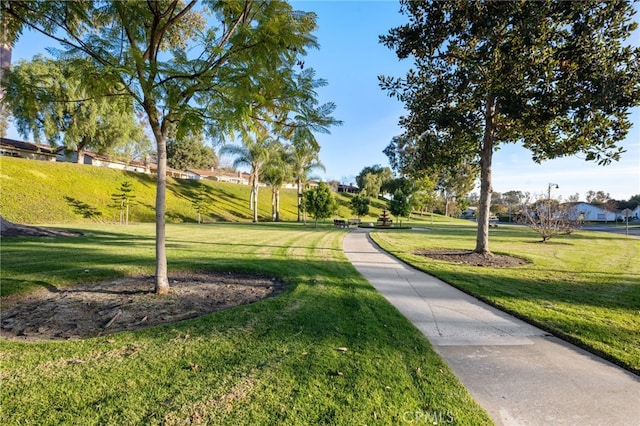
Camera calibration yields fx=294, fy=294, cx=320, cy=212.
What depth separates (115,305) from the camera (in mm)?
4652

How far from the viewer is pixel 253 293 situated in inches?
217

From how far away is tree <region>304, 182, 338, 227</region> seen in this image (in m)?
26.2

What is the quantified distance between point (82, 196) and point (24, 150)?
1620 cm

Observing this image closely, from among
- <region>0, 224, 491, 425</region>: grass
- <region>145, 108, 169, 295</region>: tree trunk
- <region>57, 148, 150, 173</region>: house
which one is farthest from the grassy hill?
<region>0, 224, 491, 425</region>: grass

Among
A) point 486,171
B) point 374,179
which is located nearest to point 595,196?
point 374,179

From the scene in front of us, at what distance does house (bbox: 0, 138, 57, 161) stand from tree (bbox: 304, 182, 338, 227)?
3012 cm

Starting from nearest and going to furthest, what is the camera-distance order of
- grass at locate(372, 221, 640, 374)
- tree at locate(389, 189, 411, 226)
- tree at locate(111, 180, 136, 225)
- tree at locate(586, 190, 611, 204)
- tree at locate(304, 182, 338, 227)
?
grass at locate(372, 221, 640, 374), tree at locate(111, 180, 136, 225), tree at locate(304, 182, 338, 227), tree at locate(389, 189, 411, 226), tree at locate(586, 190, 611, 204)

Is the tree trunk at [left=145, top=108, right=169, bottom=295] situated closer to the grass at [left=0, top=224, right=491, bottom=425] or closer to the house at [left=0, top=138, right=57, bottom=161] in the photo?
the grass at [left=0, top=224, right=491, bottom=425]

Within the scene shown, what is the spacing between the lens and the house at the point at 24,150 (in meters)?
34.3

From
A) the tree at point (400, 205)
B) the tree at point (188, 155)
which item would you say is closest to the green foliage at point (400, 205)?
the tree at point (400, 205)

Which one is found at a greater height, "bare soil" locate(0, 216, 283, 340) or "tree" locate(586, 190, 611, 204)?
"tree" locate(586, 190, 611, 204)

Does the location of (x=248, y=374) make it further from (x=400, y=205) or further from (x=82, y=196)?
(x=82, y=196)

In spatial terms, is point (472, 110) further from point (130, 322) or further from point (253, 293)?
point (130, 322)

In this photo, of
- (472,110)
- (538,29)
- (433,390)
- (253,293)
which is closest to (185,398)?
(433,390)
